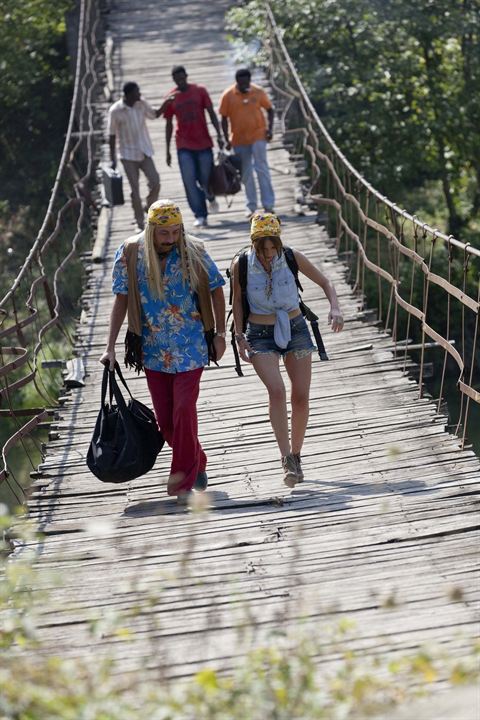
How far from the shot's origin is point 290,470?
20.8 ft

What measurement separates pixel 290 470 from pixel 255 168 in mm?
6122

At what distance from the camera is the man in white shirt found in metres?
11.4

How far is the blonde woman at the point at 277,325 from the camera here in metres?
6.22

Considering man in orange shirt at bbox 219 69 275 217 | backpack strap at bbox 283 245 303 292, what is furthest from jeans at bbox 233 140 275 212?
backpack strap at bbox 283 245 303 292

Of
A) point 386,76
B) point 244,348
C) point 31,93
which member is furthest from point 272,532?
point 31,93

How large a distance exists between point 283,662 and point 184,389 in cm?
303

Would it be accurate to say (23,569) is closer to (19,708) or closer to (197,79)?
(19,708)

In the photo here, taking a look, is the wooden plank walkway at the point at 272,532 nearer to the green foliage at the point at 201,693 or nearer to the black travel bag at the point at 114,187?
the green foliage at the point at 201,693

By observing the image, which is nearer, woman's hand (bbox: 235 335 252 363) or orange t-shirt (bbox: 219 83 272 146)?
woman's hand (bbox: 235 335 252 363)

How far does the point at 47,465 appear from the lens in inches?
282

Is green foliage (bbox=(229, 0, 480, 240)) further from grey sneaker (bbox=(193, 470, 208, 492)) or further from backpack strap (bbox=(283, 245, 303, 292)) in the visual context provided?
grey sneaker (bbox=(193, 470, 208, 492))

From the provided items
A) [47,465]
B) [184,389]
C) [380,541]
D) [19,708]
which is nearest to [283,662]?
[19,708]

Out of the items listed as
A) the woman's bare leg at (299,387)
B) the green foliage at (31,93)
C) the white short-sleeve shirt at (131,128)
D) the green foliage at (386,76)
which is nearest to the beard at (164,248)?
the woman's bare leg at (299,387)

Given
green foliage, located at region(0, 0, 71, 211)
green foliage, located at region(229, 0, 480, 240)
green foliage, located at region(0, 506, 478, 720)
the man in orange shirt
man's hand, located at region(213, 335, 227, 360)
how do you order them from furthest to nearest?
1. green foliage, located at region(0, 0, 71, 211)
2. green foliage, located at region(229, 0, 480, 240)
3. the man in orange shirt
4. man's hand, located at region(213, 335, 227, 360)
5. green foliage, located at region(0, 506, 478, 720)
